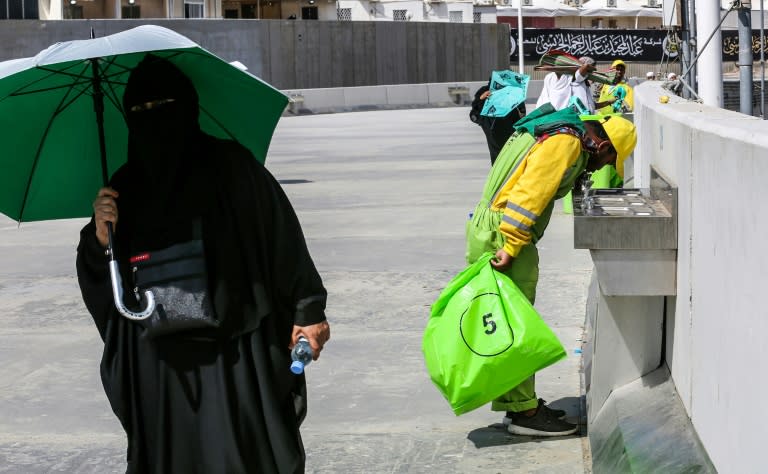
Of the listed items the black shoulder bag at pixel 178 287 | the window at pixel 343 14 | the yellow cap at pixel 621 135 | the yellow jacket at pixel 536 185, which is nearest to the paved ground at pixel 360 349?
the yellow jacket at pixel 536 185

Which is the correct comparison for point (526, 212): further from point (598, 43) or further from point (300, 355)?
point (598, 43)

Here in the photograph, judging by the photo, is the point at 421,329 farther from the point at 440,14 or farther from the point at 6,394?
the point at 440,14

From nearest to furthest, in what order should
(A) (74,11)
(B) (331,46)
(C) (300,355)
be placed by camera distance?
(C) (300,355) → (B) (331,46) → (A) (74,11)

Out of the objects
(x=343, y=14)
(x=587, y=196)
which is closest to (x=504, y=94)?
(x=587, y=196)

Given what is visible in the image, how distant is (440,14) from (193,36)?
124 ft

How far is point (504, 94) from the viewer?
1108cm

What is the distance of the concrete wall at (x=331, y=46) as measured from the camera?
40281 millimetres

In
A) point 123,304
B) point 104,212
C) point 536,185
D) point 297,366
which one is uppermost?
point 104,212

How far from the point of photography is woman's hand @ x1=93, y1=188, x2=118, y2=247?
384 cm

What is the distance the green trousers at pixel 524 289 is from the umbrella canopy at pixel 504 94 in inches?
212

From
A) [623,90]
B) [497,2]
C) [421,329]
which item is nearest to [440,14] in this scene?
[497,2]

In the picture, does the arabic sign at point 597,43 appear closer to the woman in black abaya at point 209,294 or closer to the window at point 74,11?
the window at point 74,11

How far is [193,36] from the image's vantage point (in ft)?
139

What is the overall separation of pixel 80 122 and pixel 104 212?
1.92ft
